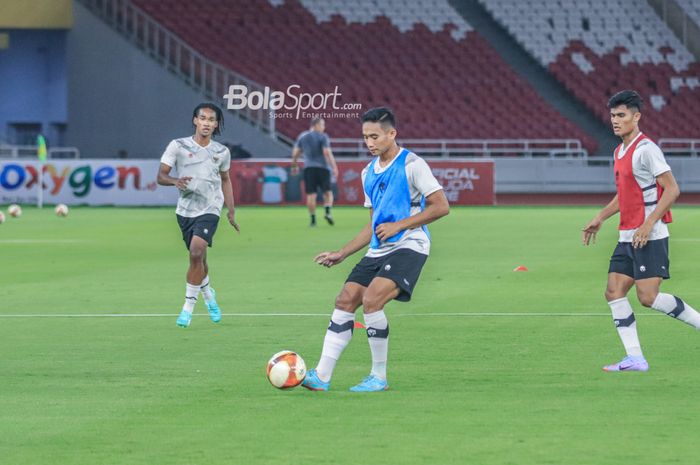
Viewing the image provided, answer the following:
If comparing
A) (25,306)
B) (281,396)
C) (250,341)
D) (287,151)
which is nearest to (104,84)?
(287,151)

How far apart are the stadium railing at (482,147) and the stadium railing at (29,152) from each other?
26.1ft

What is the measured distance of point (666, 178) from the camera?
9.34m

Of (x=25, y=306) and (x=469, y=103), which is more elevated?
(x=469, y=103)

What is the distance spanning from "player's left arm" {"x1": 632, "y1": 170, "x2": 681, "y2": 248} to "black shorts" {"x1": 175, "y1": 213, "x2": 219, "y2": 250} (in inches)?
188

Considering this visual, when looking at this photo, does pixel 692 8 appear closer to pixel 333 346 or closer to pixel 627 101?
pixel 627 101

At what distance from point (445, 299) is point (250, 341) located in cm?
382

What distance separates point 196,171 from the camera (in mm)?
13016

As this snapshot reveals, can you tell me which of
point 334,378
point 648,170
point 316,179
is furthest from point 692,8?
point 334,378

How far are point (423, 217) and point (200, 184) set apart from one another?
4.92 m

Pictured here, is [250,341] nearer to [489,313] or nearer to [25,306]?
[489,313]

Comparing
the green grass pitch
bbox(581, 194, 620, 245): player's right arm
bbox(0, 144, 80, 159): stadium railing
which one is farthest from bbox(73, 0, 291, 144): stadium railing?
bbox(581, 194, 620, 245): player's right arm

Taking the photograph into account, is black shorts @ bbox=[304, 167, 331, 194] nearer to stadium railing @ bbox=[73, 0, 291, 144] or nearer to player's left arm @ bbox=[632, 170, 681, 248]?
stadium railing @ bbox=[73, 0, 291, 144]

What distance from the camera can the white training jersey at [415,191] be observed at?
28.1 feet

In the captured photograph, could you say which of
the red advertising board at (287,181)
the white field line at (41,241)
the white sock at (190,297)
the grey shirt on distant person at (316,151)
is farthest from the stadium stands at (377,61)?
the white sock at (190,297)
